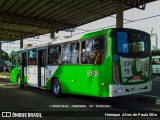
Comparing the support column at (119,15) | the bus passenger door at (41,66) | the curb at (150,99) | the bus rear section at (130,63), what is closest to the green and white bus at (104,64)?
the bus rear section at (130,63)

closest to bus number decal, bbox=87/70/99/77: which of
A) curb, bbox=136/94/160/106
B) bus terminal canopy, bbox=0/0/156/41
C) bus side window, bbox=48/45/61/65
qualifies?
bus side window, bbox=48/45/61/65

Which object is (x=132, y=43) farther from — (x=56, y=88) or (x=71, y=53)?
(x=56, y=88)

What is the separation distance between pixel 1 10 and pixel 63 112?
2114cm

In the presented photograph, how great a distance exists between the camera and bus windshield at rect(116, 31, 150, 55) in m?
9.62

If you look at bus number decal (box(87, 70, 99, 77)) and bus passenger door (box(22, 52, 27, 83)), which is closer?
bus number decal (box(87, 70, 99, 77))

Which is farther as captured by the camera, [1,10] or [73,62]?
[1,10]

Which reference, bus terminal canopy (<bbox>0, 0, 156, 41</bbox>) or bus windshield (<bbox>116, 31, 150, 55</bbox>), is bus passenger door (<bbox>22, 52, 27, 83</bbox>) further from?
bus windshield (<bbox>116, 31, 150, 55</bbox>)

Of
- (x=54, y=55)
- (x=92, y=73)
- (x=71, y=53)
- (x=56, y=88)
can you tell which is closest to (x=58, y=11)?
(x=54, y=55)

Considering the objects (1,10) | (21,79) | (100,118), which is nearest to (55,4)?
(1,10)

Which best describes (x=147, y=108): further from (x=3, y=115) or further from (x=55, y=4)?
(x=55, y=4)

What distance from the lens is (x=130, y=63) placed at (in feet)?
32.0

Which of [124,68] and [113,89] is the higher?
[124,68]

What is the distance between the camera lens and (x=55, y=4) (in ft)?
78.9

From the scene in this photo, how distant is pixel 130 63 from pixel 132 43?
0.79 metres
